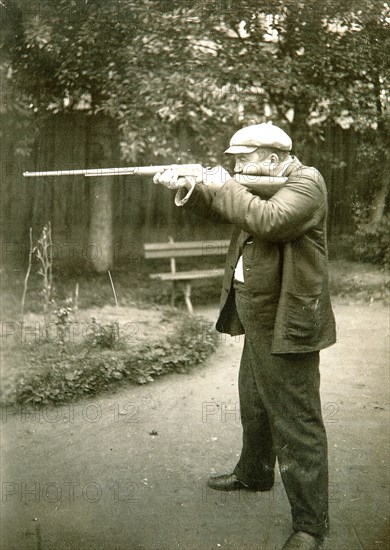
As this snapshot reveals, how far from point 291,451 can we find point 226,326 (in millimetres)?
656

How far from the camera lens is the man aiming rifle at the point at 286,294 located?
97.9 inches

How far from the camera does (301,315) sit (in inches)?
101

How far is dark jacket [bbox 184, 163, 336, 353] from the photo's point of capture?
8.01 feet

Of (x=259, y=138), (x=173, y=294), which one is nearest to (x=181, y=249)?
(x=173, y=294)

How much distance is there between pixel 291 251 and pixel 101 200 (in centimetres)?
176

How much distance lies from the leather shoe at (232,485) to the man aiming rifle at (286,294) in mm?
350

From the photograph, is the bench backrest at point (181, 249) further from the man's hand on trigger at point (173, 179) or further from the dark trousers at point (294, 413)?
the dark trousers at point (294, 413)

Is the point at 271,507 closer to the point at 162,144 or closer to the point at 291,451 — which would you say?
the point at 291,451

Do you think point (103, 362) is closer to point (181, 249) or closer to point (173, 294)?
point (173, 294)

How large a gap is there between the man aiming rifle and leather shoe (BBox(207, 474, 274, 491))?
0.35 meters

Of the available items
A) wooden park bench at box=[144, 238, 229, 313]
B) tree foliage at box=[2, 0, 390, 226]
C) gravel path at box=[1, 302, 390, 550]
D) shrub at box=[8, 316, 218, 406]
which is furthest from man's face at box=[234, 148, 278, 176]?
shrub at box=[8, 316, 218, 406]

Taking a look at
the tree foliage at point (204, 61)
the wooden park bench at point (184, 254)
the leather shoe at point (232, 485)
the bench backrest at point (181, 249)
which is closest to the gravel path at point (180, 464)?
the leather shoe at point (232, 485)

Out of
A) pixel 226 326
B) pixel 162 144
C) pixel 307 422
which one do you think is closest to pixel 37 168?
pixel 162 144

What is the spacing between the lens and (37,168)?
12.0ft
